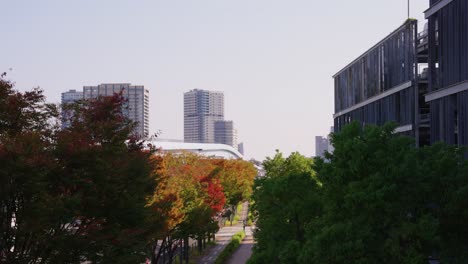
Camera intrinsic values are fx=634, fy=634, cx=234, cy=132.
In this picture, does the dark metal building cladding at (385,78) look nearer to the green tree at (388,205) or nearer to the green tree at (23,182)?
the green tree at (388,205)

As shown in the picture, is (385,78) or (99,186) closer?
(99,186)

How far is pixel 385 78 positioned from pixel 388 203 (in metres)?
29.9

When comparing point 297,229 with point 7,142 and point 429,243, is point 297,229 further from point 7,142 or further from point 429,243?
point 7,142

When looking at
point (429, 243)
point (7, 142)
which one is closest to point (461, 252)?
point (429, 243)

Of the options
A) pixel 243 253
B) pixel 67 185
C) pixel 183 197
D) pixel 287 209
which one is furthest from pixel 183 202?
pixel 67 185

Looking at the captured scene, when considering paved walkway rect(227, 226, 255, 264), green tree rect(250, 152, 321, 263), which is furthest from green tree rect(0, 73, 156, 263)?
paved walkway rect(227, 226, 255, 264)

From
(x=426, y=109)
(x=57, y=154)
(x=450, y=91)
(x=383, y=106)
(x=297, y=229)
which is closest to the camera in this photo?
(x=57, y=154)

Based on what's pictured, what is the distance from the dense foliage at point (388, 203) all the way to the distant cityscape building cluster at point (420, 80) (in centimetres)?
1009

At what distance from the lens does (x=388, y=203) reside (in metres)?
21.4

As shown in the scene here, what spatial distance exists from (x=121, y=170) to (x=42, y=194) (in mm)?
4107

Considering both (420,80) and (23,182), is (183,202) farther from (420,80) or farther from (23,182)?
(23,182)

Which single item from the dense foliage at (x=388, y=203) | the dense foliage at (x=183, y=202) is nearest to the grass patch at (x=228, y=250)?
the dense foliage at (x=183, y=202)

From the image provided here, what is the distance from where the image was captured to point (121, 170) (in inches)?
857

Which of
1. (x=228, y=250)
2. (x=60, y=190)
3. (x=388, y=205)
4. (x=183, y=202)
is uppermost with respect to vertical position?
(x=60, y=190)
